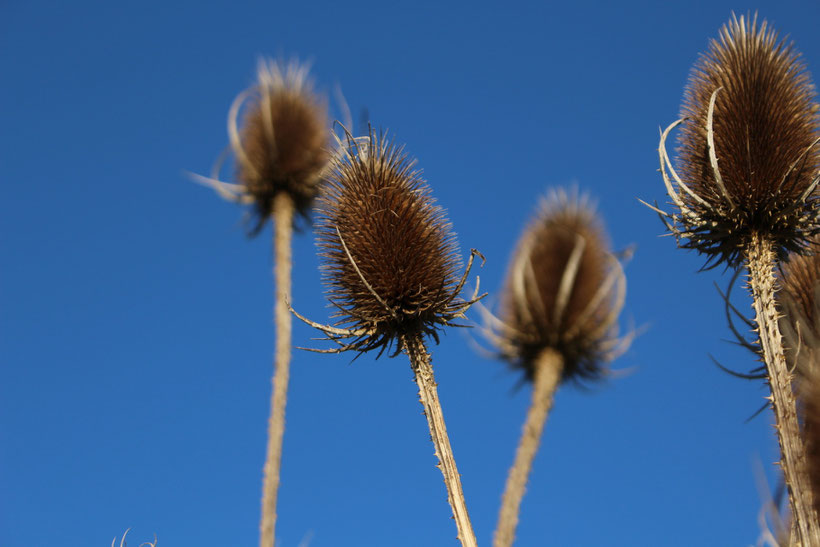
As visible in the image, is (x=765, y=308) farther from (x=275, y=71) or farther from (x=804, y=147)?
(x=275, y=71)

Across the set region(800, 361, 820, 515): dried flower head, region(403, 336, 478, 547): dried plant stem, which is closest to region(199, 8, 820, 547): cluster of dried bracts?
region(403, 336, 478, 547): dried plant stem

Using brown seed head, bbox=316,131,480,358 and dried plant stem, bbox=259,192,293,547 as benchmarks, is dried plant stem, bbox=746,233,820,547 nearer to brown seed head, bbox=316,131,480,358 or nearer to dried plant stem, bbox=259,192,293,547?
brown seed head, bbox=316,131,480,358

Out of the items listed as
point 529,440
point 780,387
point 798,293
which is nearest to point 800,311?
point 798,293

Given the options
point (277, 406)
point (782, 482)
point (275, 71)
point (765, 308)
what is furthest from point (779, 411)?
point (275, 71)

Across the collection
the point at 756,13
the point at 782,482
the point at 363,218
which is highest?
the point at 756,13

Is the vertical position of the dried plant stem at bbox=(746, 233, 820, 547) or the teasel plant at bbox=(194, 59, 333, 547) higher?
the teasel plant at bbox=(194, 59, 333, 547)

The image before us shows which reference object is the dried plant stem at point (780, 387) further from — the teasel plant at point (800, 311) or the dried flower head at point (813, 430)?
the dried flower head at point (813, 430)
